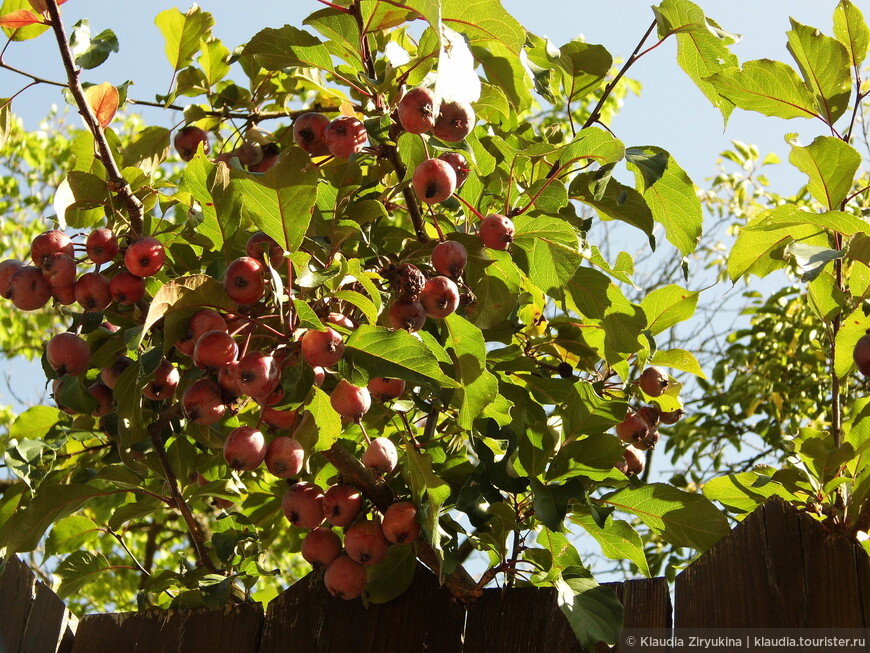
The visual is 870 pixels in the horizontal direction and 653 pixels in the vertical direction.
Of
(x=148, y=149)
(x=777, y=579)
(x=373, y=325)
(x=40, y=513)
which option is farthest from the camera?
(x=148, y=149)

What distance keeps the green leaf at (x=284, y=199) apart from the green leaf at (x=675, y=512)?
0.65 m

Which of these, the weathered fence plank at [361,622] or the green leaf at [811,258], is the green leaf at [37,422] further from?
the green leaf at [811,258]

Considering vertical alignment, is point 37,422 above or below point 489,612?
above

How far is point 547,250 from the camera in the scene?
5.20 feet

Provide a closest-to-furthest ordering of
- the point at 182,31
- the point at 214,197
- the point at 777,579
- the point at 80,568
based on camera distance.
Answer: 1. the point at 777,579
2. the point at 214,197
3. the point at 80,568
4. the point at 182,31

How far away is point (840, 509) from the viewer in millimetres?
1250

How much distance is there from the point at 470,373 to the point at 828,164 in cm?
66

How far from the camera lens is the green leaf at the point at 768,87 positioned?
151 cm

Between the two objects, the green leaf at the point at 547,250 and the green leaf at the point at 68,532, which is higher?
the green leaf at the point at 547,250

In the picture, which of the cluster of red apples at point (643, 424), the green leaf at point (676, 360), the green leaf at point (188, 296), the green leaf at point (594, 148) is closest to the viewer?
the green leaf at point (188, 296)

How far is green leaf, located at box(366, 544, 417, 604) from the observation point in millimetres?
1362

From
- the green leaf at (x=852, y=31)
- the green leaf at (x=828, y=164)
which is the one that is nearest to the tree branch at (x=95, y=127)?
the green leaf at (x=828, y=164)

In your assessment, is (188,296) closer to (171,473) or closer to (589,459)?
(171,473)

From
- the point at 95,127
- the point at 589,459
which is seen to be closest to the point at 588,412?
the point at 589,459
